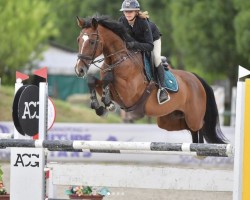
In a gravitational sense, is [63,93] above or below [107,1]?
below

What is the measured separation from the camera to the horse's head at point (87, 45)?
759 cm

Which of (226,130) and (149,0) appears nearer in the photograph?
(226,130)

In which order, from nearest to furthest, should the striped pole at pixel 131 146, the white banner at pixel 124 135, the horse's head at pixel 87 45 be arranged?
the striped pole at pixel 131 146
the horse's head at pixel 87 45
the white banner at pixel 124 135

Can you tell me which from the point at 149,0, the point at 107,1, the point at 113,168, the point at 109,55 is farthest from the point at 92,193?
the point at 107,1

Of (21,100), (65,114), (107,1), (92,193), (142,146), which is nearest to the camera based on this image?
(142,146)

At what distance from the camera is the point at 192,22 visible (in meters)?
23.0

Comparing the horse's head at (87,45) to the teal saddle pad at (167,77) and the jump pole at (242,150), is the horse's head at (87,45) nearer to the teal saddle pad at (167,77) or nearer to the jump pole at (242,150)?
the teal saddle pad at (167,77)

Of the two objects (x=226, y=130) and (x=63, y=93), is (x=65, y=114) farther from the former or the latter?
(x=63, y=93)

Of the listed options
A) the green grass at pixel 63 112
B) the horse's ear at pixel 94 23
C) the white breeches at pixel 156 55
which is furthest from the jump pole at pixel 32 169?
the green grass at pixel 63 112

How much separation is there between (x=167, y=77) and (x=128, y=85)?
1.98 ft

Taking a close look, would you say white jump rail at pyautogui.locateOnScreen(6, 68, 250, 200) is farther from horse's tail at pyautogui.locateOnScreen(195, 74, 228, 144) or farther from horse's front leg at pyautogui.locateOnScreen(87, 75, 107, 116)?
horse's tail at pyautogui.locateOnScreen(195, 74, 228, 144)

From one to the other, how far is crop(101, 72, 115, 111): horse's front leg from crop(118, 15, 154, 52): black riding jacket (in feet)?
1.47

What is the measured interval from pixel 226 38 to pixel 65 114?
5.07 m

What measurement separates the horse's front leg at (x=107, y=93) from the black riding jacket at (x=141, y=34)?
450 mm
